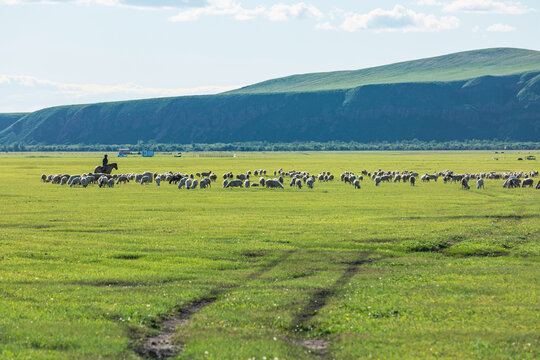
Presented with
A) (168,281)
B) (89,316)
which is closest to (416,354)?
(89,316)

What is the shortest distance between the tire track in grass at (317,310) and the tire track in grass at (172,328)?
2.74 m

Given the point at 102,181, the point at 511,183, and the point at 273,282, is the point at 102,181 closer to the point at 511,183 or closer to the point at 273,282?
the point at 511,183

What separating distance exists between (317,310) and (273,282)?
3.67m

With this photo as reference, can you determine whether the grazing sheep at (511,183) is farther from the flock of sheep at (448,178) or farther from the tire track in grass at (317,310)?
the tire track in grass at (317,310)

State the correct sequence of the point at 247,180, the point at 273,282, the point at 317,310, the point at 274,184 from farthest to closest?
1. the point at 247,180
2. the point at 274,184
3. the point at 273,282
4. the point at 317,310

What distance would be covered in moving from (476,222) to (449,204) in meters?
10.1

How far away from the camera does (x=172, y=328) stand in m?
16.6

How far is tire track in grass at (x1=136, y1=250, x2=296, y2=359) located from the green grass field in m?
0.11

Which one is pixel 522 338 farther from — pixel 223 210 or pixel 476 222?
pixel 223 210

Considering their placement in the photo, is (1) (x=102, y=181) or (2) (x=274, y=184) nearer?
(2) (x=274, y=184)

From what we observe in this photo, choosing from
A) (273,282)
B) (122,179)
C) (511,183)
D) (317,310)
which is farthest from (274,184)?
(317,310)

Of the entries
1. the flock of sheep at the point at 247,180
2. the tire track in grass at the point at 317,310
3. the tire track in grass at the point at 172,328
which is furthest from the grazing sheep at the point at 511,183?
the tire track in grass at the point at 172,328

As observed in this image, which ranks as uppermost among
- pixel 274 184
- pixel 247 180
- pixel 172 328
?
pixel 247 180

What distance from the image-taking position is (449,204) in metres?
46.5
